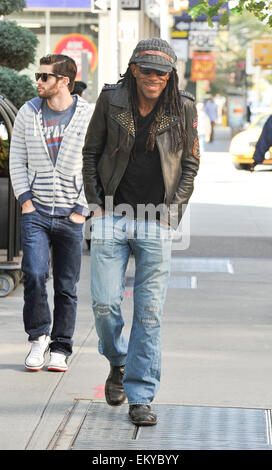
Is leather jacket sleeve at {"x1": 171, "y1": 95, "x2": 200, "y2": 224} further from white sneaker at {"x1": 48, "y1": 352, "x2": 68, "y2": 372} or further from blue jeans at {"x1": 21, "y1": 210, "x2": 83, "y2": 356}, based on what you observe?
white sneaker at {"x1": 48, "y1": 352, "x2": 68, "y2": 372}

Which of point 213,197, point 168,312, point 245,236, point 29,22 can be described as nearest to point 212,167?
point 29,22

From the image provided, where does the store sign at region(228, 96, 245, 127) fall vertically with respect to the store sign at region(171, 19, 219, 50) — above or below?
below

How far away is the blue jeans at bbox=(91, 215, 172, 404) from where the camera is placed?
5.27 meters

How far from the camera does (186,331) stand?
7.64 metres

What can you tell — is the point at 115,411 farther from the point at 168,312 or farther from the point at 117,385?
the point at 168,312

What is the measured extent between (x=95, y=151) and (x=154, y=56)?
572 mm

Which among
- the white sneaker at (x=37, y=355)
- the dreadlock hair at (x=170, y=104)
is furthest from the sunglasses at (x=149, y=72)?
the white sneaker at (x=37, y=355)

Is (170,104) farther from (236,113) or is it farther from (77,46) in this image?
(236,113)

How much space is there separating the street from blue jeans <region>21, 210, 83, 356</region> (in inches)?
10.5

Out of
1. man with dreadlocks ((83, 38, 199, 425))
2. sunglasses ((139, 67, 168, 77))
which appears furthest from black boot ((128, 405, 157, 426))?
sunglasses ((139, 67, 168, 77))

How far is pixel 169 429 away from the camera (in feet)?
17.1

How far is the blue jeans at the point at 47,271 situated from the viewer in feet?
20.7

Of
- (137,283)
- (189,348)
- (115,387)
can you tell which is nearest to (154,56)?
(137,283)

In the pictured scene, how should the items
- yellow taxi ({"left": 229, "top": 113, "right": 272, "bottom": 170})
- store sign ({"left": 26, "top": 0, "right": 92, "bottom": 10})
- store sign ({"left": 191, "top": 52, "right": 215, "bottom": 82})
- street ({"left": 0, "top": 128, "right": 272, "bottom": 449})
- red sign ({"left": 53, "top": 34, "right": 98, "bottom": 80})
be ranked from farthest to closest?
store sign ({"left": 191, "top": 52, "right": 215, "bottom": 82}), store sign ({"left": 26, "top": 0, "right": 92, "bottom": 10}), red sign ({"left": 53, "top": 34, "right": 98, "bottom": 80}), yellow taxi ({"left": 229, "top": 113, "right": 272, "bottom": 170}), street ({"left": 0, "top": 128, "right": 272, "bottom": 449})
